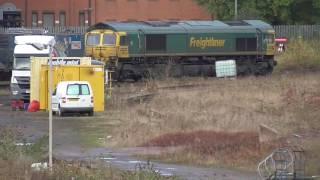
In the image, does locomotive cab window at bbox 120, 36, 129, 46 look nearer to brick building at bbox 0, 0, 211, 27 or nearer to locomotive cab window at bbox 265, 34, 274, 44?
locomotive cab window at bbox 265, 34, 274, 44

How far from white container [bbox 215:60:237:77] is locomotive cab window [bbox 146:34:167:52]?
155 inches

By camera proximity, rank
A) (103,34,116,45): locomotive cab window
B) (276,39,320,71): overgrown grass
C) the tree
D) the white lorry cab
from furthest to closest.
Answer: the tree
(276,39,320,71): overgrown grass
(103,34,116,45): locomotive cab window
the white lorry cab

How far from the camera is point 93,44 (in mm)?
59812

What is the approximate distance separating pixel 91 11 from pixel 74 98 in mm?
65426

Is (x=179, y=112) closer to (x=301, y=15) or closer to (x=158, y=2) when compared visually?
(x=301, y=15)

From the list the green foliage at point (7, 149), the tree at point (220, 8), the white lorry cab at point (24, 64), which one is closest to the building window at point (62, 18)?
the tree at point (220, 8)

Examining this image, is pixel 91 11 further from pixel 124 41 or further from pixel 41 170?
pixel 41 170

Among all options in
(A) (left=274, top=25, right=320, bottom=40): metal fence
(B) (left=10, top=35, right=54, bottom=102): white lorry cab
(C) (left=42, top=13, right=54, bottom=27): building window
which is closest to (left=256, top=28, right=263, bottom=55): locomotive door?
(B) (left=10, top=35, right=54, bottom=102): white lorry cab

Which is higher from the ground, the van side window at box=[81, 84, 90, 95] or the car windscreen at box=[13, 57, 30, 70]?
the car windscreen at box=[13, 57, 30, 70]

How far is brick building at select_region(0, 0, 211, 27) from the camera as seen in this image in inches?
4176

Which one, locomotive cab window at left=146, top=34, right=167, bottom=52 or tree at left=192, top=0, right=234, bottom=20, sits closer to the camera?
locomotive cab window at left=146, top=34, right=167, bottom=52

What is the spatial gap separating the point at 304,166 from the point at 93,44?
1655 inches

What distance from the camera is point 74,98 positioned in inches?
1629

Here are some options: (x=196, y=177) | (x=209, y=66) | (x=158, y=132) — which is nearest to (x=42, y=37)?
(x=209, y=66)
